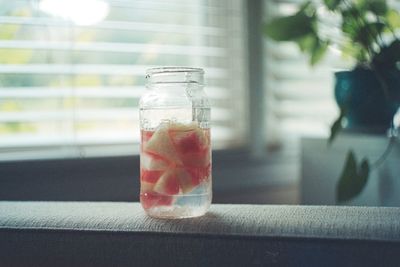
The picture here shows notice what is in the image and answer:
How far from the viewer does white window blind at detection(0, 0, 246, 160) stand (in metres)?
1.39

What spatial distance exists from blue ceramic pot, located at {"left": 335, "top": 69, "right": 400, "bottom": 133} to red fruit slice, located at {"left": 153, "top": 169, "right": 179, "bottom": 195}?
661 millimetres

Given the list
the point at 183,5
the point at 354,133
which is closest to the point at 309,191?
the point at 354,133

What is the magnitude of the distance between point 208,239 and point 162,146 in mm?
175

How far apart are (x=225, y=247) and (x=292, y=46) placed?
3.93 feet

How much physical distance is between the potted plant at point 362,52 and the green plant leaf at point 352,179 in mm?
79

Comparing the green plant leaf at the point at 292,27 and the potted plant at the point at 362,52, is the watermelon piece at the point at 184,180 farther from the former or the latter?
the green plant leaf at the point at 292,27

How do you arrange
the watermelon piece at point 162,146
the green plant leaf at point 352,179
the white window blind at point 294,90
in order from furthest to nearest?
the white window blind at point 294,90
the green plant leaf at point 352,179
the watermelon piece at point 162,146

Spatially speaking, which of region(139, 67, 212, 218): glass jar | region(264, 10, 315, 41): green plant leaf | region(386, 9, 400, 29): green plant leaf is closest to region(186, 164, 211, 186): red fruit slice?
region(139, 67, 212, 218): glass jar

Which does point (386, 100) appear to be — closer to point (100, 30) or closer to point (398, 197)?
point (398, 197)

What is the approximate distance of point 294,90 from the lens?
182cm

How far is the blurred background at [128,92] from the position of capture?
139 cm

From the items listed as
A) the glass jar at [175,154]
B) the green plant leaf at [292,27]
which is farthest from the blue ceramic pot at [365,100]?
the glass jar at [175,154]

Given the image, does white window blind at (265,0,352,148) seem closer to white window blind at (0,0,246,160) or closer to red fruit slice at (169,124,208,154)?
white window blind at (0,0,246,160)

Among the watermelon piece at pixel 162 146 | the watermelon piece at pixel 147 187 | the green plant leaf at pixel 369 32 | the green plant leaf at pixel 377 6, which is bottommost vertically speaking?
the watermelon piece at pixel 147 187
